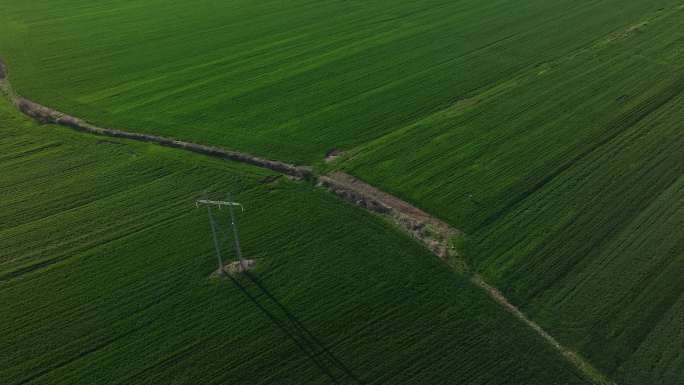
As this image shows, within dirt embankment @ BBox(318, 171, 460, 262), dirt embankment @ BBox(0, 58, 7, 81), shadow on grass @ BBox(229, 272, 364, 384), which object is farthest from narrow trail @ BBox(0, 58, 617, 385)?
dirt embankment @ BBox(0, 58, 7, 81)

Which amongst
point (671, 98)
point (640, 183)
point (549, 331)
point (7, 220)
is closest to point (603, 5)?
point (671, 98)

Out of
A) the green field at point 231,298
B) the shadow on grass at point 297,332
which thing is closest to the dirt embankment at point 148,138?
the green field at point 231,298

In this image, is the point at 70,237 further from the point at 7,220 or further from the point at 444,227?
the point at 444,227

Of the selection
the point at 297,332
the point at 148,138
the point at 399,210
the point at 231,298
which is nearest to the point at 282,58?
the point at 148,138

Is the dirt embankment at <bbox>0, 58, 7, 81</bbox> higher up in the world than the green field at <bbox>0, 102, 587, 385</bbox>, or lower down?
higher up

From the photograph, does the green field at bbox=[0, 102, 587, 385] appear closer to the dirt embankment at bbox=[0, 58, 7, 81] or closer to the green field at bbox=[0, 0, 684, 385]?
the green field at bbox=[0, 0, 684, 385]
